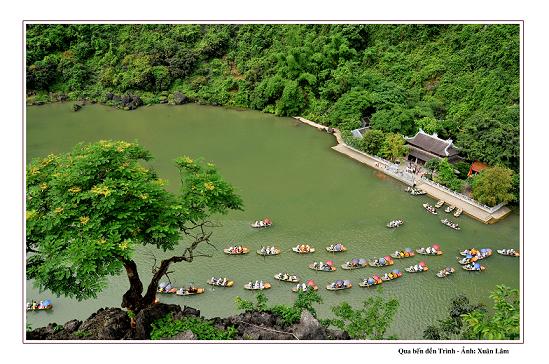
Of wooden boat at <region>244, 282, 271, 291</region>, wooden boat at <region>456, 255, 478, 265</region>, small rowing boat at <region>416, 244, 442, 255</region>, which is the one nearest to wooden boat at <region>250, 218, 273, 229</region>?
wooden boat at <region>244, 282, 271, 291</region>

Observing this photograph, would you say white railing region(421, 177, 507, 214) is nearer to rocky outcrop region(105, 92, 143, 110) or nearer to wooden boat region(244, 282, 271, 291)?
wooden boat region(244, 282, 271, 291)

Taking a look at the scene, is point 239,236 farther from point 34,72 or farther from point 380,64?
point 34,72

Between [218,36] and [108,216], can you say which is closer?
[108,216]

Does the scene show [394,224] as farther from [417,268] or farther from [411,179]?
[411,179]

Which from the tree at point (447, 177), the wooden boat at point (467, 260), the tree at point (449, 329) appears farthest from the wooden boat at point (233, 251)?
the tree at point (447, 177)

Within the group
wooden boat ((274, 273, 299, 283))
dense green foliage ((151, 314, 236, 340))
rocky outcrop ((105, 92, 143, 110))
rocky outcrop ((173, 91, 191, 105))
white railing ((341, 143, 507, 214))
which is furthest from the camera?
rocky outcrop ((173, 91, 191, 105))

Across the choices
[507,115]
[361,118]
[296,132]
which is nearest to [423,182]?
[507,115]

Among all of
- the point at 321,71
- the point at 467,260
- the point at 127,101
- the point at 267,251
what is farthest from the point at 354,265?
the point at 127,101
